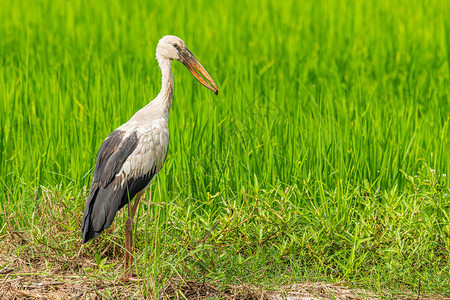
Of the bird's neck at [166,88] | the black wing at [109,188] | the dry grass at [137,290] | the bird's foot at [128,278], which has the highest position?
the bird's neck at [166,88]

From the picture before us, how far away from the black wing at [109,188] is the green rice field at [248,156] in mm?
217

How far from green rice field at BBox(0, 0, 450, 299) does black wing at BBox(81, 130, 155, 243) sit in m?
0.22

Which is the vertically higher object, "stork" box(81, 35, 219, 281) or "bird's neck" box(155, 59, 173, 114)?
"bird's neck" box(155, 59, 173, 114)

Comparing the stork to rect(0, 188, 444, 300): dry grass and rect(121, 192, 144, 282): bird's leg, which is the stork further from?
rect(0, 188, 444, 300): dry grass

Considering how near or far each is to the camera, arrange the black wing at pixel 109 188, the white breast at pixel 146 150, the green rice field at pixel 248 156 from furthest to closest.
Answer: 1. the green rice field at pixel 248 156
2. the white breast at pixel 146 150
3. the black wing at pixel 109 188

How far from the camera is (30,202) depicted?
4328 millimetres

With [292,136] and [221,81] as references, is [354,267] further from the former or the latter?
[221,81]

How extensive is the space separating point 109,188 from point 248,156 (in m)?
1.45

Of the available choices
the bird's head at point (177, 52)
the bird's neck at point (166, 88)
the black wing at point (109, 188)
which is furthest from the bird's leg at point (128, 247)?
the bird's head at point (177, 52)

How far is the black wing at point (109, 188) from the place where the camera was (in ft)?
11.1

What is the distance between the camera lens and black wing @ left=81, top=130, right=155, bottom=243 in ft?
11.1

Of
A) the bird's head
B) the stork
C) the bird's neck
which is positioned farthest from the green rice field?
the bird's head

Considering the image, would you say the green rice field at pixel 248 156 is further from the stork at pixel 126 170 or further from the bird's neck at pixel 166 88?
the bird's neck at pixel 166 88

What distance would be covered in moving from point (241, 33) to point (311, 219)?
4.90 m
